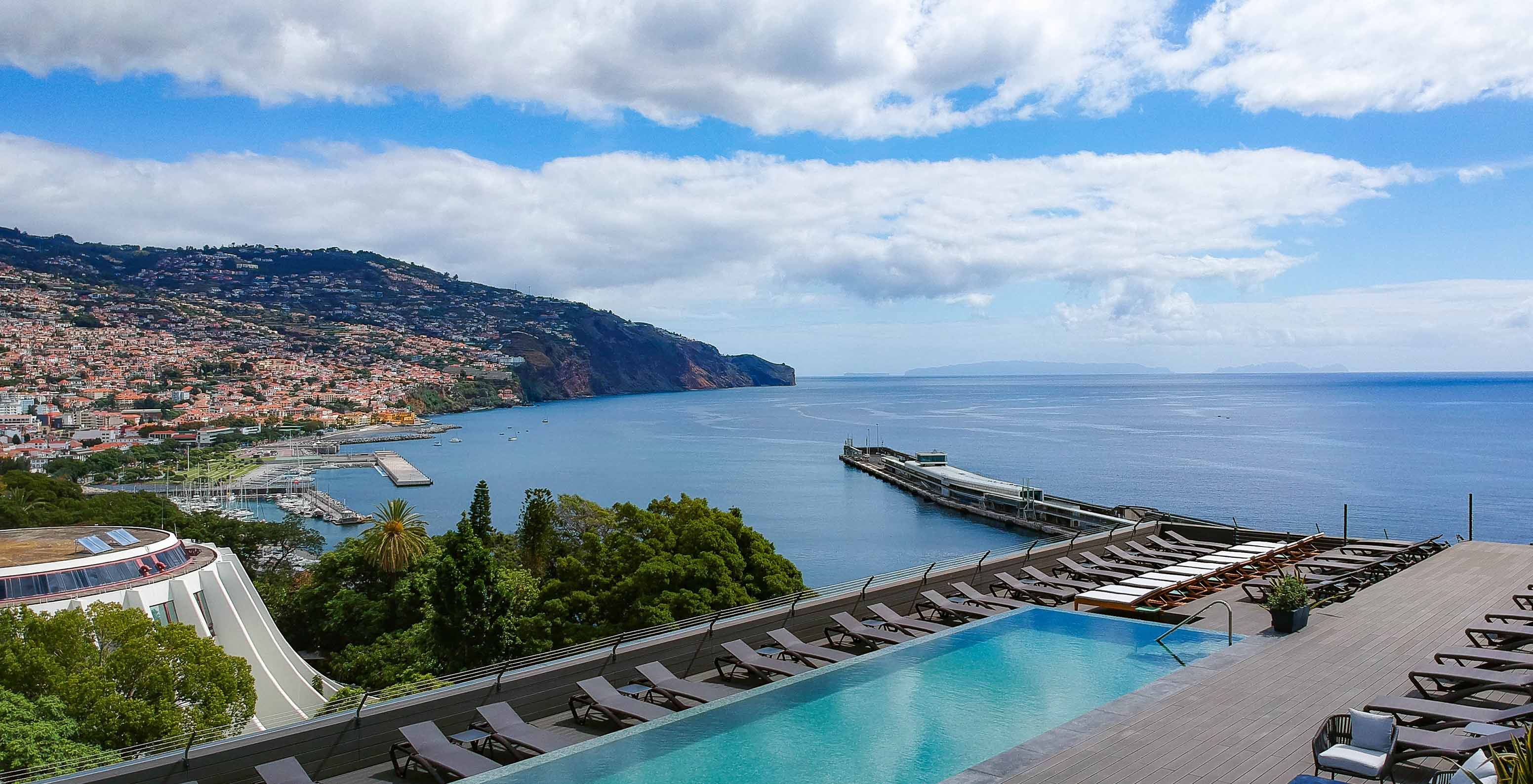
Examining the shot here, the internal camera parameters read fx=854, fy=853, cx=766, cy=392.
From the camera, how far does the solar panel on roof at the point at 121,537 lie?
18.1 meters

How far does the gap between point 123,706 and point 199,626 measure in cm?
787

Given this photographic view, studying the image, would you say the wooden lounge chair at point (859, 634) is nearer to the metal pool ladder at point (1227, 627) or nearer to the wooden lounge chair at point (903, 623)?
the wooden lounge chair at point (903, 623)

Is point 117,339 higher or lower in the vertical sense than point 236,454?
higher

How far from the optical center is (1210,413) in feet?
385

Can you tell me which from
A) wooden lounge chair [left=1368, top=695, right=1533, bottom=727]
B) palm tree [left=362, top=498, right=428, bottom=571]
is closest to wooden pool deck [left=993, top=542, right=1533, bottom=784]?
wooden lounge chair [left=1368, top=695, right=1533, bottom=727]

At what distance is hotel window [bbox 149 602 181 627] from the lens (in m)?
17.1

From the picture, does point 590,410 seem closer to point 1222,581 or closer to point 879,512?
point 879,512

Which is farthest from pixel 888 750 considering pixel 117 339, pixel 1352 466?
pixel 117 339

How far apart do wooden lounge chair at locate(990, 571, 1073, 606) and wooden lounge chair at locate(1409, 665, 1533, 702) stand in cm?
424

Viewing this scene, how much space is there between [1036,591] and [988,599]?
0.67m

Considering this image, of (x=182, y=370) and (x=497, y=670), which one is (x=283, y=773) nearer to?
(x=497, y=670)

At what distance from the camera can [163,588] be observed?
17.7m

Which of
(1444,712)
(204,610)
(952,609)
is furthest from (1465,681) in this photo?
(204,610)

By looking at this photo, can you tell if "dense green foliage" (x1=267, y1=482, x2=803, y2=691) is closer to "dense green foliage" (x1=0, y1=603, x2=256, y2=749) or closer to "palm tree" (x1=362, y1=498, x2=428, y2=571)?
"palm tree" (x1=362, y1=498, x2=428, y2=571)
